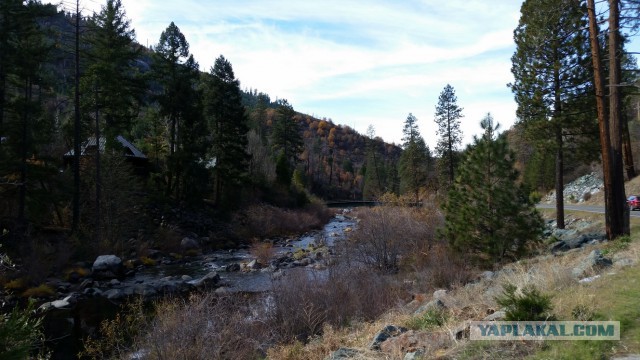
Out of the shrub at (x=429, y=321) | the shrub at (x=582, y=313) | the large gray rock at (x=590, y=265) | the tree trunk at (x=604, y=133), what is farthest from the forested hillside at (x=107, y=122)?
the tree trunk at (x=604, y=133)

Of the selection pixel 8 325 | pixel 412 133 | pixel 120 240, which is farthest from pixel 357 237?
pixel 412 133

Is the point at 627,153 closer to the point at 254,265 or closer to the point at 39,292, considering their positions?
the point at 254,265

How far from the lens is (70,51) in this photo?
23.0 m

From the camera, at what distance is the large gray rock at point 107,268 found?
19.0 metres

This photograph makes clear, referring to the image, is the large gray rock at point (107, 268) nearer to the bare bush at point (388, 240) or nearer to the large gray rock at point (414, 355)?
the bare bush at point (388, 240)

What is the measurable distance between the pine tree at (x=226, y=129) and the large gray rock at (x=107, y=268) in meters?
16.6

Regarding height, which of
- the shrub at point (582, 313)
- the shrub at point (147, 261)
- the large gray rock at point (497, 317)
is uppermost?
the shrub at point (582, 313)

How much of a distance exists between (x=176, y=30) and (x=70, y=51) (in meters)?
11.3

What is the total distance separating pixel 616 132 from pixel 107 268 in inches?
791

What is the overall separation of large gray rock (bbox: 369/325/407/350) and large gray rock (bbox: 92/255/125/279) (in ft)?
52.0

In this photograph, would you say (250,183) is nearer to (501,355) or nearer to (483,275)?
(483,275)

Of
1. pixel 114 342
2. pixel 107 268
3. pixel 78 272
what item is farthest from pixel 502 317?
pixel 78 272

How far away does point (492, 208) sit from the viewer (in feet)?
45.1

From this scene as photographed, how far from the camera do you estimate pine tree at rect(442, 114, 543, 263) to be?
13484 millimetres
